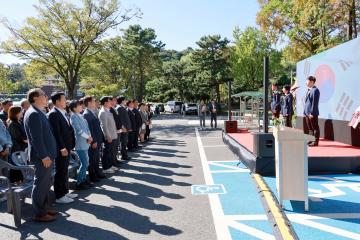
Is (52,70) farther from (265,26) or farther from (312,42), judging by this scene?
(312,42)

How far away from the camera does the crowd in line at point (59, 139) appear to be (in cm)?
505

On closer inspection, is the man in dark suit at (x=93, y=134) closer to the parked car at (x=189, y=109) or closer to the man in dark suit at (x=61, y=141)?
the man in dark suit at (x=61, y=141)

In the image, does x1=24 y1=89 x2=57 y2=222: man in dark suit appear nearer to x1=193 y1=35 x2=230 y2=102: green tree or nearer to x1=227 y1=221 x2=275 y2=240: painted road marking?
x1=227 y1=221 x2=275 y2=240: painted road marking

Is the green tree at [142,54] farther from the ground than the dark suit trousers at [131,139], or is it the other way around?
the green tree at [142,54]

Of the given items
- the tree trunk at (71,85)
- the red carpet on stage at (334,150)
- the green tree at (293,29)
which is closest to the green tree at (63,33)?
the tree trunk at (71,85)

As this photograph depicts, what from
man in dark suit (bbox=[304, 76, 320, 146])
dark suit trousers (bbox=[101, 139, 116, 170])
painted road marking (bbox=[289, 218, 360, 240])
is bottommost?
painted road marking (bbox=[289, 218, 360, 240])

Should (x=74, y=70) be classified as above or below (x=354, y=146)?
above

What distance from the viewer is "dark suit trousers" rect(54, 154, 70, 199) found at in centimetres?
608

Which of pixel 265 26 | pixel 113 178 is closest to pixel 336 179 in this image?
pixel 113 178

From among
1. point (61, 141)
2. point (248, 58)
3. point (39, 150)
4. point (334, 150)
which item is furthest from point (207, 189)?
point (248, 58)

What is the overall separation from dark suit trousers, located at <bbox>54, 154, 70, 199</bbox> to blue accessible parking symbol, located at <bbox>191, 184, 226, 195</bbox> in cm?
229

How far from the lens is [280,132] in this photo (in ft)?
16.8

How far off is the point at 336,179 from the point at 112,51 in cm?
2506

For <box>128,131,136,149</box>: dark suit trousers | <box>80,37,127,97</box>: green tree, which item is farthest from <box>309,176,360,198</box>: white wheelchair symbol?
<box>80,37,127,97</box>: green tree
